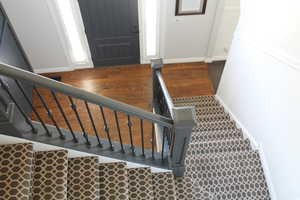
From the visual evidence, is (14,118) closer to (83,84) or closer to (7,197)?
(7,197)

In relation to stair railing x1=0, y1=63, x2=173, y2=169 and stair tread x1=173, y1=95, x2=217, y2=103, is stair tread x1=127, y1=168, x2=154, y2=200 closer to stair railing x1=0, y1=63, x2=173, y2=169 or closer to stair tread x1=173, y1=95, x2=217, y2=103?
stair railing x1=0, y1=63, x2=173, y2=169

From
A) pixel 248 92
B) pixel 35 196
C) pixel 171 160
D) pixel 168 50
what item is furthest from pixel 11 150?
pixel 168 50

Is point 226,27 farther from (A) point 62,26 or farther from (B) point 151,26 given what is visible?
(A) point 62,26

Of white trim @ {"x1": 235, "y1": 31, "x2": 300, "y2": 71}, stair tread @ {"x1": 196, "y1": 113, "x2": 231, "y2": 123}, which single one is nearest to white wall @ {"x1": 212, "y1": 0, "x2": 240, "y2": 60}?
white trim @ {"x1": 235, "y1": 31, "x2": 300, "y2": 71}

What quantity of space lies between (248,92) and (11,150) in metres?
2.83

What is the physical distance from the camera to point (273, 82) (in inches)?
95.9

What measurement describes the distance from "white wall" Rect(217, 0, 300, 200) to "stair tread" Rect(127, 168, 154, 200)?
1.45 m

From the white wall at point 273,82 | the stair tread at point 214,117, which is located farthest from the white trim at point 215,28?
the stair tread at point 214,117

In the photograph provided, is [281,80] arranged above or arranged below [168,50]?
above

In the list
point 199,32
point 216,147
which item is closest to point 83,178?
point 216,147

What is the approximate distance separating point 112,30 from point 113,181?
287cm

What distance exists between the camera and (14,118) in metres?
1.71

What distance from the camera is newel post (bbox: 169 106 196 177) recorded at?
68.3 inches

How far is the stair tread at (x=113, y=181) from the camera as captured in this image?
2.03 meters
